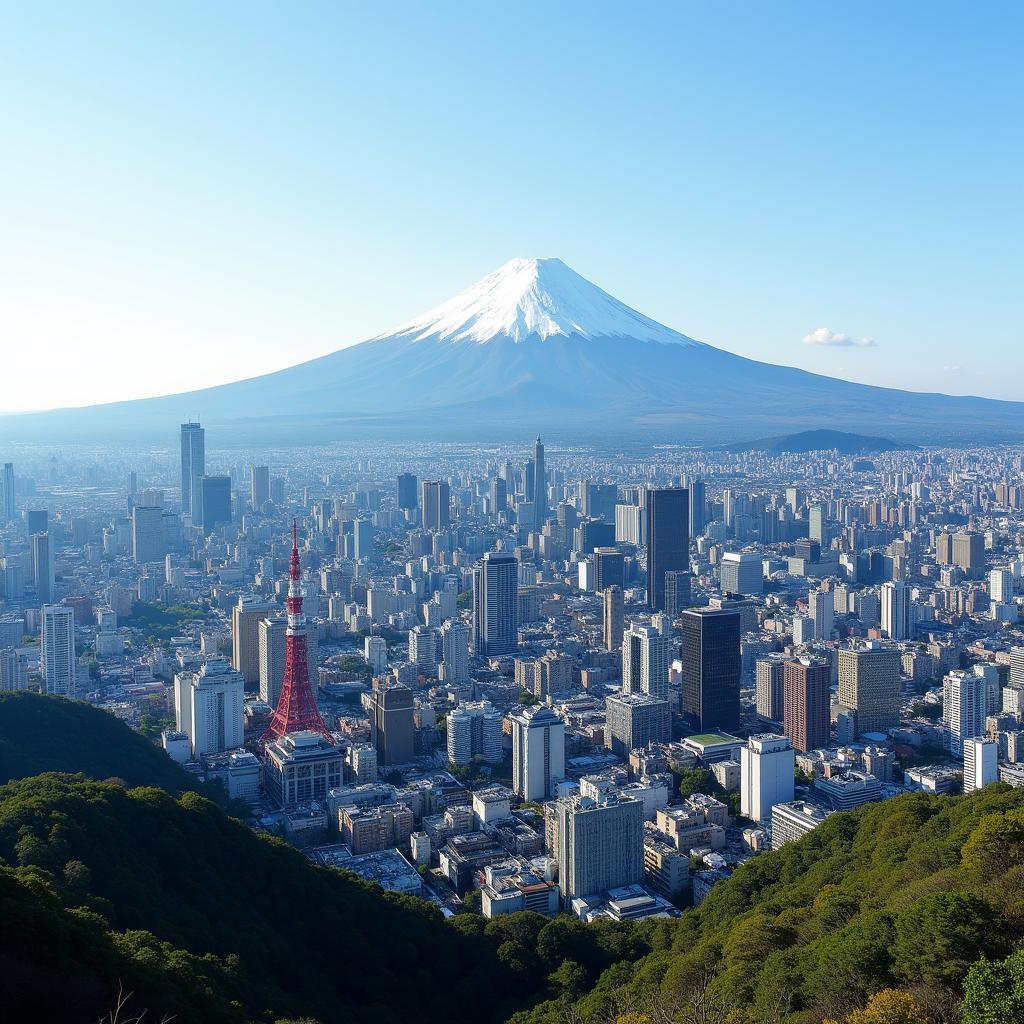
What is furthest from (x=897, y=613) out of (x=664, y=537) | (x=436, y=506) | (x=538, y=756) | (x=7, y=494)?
(x=7, y=494)

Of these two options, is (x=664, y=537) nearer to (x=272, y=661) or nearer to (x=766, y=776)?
(x=272, y=661)

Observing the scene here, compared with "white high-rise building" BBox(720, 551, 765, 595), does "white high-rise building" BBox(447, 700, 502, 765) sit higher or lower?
lower

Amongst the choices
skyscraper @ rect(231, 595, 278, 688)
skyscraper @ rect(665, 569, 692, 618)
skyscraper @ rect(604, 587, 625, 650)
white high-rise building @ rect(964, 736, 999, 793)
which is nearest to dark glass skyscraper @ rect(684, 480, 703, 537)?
skyscraper @ rect(665, 569, 692, 618)

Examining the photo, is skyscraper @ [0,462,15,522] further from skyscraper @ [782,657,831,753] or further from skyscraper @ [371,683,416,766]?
skyscraper @ [782,657,831,753]

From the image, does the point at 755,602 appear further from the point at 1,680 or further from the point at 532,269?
the point at 532,269

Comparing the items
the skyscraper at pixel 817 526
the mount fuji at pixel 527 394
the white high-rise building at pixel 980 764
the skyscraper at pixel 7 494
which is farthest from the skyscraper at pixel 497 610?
the mount fuji at pixel 527 394

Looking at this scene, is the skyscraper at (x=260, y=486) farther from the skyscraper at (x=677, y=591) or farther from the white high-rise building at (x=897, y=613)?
the white high-rise building at (x=897, y=613)
